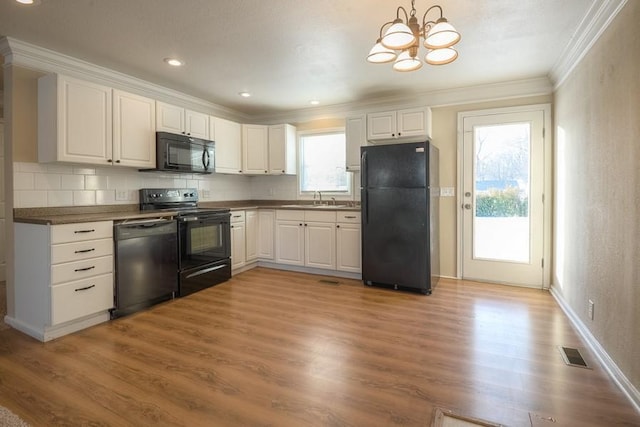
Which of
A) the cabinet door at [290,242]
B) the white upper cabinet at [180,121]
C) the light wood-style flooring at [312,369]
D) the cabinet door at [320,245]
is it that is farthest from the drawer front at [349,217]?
the white upper cabinet at [180,121]

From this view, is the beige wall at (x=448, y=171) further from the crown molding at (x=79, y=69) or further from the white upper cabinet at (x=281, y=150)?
the crown molding at (x=79, y=69)

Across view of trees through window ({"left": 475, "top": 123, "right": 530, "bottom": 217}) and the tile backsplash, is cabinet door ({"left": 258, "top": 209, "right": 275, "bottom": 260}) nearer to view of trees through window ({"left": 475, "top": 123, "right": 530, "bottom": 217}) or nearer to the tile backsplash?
the tile backsplash

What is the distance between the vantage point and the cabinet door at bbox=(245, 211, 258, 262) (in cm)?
469

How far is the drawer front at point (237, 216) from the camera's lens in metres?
4.41

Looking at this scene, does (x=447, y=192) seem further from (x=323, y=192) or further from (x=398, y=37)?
(x=398, y=37)

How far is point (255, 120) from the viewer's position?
17.8 ft

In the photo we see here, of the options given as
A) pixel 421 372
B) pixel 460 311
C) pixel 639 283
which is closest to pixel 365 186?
pixel 460 311

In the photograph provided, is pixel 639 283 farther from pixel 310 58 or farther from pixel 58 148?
pixel 58 148

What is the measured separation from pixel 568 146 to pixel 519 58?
0.94m

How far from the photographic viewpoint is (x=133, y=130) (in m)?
3.33

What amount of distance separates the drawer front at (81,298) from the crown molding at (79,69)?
1.88 meters

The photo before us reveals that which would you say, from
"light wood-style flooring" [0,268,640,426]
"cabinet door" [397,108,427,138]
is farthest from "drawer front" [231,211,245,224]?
"cabinet door" [397,108,427,138]

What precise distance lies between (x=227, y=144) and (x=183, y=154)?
0.87 metres

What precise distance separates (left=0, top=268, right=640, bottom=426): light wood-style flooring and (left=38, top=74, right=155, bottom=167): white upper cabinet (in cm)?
150
